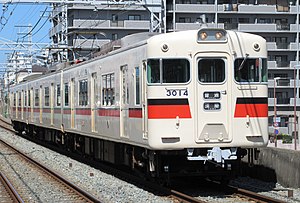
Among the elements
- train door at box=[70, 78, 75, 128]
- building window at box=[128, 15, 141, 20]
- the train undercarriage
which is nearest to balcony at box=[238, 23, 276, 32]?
building window at box=[128, 15, 141, 20]

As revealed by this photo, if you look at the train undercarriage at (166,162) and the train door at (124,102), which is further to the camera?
the train door at (124,102)

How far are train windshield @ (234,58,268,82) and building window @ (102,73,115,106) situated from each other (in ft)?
10.5

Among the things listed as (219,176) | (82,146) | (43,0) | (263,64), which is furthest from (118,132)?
(43,0)

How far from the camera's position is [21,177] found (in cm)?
1369

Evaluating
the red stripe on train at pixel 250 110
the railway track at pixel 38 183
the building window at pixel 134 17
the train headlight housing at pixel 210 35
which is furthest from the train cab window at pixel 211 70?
the building window at pixel 134 17

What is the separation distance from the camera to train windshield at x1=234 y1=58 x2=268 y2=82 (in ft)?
32.7

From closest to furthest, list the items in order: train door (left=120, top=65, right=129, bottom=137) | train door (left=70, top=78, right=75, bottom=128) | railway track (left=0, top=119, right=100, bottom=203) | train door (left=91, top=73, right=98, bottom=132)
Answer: railway track (left=0, top=119, right=100, bottom=203), train door (left=120, top=65, right=129, bottom=137), train door (left=91, top=73, right=98, bottom=132), train door (left=70, top=78, right=75, bottom=128)

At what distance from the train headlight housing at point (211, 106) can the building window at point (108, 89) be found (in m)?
3.03

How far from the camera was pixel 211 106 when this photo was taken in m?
9.79

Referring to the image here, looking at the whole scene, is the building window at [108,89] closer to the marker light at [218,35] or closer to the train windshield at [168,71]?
the train windshield at [168,71]

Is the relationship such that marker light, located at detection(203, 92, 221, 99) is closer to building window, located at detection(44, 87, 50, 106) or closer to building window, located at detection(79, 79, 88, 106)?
building window, located at detection(79, 79, 88, 106)

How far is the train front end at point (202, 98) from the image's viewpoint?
31.9 feet

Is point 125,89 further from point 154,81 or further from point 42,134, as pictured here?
point 42,134

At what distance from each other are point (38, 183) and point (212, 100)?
15.0 feet
